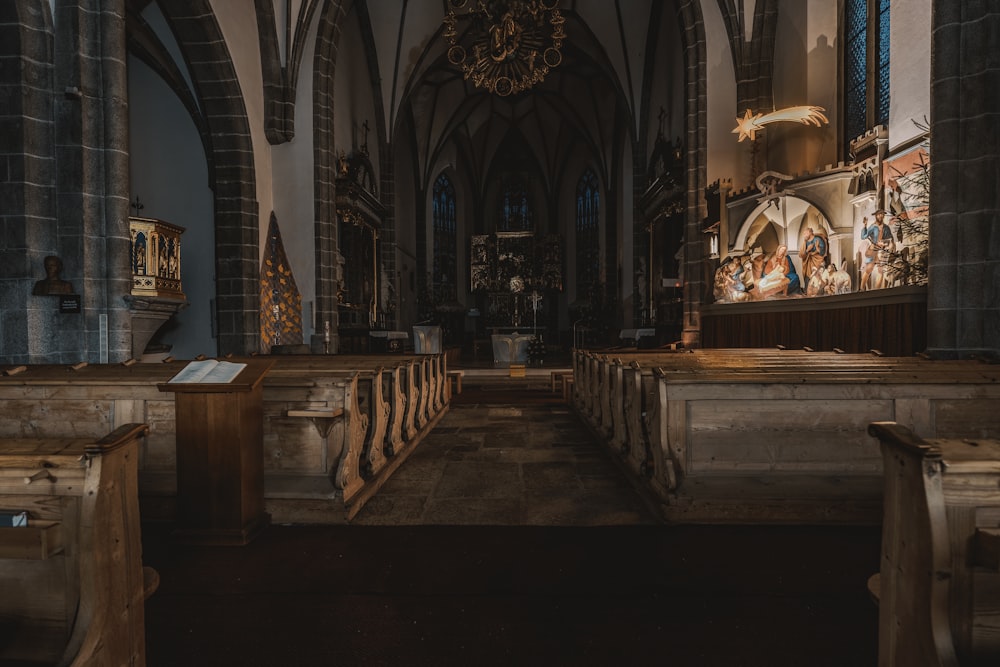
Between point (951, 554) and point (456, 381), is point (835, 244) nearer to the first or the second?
point (456, 381)

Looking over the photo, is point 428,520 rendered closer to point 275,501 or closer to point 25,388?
point 275,501

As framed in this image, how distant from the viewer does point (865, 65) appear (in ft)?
29.7

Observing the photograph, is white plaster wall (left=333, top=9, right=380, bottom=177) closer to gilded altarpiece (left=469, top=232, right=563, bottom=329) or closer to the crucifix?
gilded altarpiece (left=469, top=232, right=563, bottom=329)

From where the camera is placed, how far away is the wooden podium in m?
2.89

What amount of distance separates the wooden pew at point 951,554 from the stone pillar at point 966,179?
16.4 ft

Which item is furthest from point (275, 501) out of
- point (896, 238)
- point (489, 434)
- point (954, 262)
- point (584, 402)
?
point (896, 238)

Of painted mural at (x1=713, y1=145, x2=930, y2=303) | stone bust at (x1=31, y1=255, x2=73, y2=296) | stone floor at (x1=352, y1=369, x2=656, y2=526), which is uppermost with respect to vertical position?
painted mural at (x1=713, y1=145, x2=930, y2=303)

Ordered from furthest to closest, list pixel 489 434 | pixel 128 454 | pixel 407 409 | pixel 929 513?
pixel 489 434 < pixel 407 409 < pixel 128 454 < pixel 929 513

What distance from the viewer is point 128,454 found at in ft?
5.63

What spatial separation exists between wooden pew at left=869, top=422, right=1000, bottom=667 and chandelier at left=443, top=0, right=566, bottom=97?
10.2 m

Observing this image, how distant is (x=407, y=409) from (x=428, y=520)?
1.93 m

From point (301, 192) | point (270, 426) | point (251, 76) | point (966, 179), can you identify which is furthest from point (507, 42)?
point (270, 426)

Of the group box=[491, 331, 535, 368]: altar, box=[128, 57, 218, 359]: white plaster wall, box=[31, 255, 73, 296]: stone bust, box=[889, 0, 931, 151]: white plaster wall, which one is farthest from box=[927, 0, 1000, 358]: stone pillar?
box=[128, 57, 218, 359]: white plaster wall

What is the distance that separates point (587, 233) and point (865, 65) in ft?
46.6
